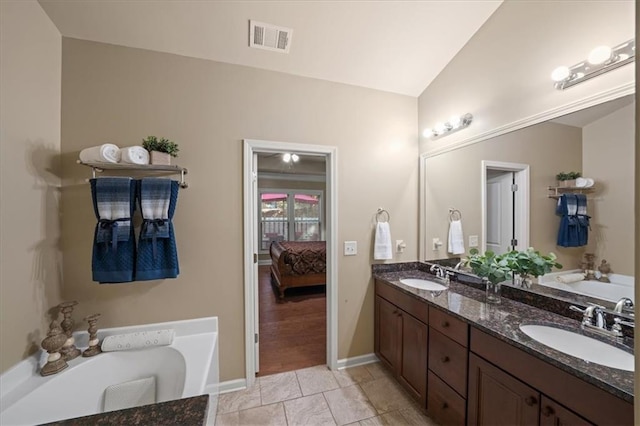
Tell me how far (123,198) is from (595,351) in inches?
107

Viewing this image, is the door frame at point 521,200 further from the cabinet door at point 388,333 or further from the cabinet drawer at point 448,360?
the cabinet door at point 388,333

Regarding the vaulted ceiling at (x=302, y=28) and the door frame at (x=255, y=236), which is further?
the door frame at (x=255, y=236)

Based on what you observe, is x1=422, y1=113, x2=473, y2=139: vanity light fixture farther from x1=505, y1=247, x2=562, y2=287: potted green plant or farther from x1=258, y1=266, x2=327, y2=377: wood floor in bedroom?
x1=258, y1=266, x2=327, y2=377: wood floor in bedroom

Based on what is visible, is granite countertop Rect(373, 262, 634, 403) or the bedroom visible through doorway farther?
the bedroom visible through doorway

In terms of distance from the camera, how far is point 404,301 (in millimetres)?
1979

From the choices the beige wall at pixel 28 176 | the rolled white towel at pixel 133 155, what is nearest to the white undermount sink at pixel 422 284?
the rolled white towel at pixel 133 155

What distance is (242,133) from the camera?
79.3 inches

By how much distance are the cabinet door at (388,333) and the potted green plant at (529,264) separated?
0.88 meters

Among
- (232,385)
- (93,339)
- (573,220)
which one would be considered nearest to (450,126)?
(573,220)

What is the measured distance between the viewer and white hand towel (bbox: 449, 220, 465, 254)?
7.17ft

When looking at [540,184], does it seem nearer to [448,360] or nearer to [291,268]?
[448,360]

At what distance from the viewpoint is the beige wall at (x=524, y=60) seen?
1280 millimetres

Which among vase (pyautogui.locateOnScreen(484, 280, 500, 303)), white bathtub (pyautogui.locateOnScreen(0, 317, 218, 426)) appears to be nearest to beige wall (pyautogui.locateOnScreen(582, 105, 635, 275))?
vase (pyautogui.locateOnScreen(484, 280, 500, 303))

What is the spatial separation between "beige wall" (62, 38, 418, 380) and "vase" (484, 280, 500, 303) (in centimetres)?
84
